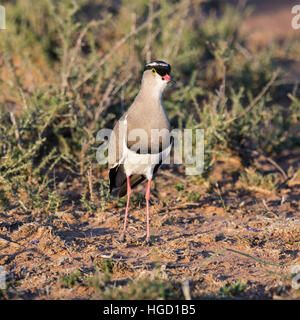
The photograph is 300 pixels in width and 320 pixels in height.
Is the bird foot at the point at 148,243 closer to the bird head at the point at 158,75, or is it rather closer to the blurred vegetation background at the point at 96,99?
the blurred vegetation background at the point at 96,99

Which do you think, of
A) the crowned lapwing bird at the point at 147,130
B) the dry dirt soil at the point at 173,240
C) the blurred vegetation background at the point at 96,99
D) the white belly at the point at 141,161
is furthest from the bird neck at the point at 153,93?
the dry dirt soil at the point at 173,240

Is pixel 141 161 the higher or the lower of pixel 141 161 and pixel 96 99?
the lower

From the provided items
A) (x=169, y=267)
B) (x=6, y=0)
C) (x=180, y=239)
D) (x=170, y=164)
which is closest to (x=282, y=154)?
(x=170, y=164)

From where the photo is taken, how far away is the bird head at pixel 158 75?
3.79 m

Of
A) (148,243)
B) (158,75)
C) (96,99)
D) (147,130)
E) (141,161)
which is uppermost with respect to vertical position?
(96,99)

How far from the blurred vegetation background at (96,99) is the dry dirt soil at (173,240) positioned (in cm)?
21

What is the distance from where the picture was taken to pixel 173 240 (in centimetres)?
374

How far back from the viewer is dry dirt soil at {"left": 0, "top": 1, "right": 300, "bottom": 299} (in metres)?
3.08

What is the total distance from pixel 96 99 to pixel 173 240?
2371mm

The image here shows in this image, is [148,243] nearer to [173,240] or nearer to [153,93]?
[173,240]

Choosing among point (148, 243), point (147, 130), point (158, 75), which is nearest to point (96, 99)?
point (158, 75)

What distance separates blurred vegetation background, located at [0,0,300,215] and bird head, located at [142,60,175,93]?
3.40 feet

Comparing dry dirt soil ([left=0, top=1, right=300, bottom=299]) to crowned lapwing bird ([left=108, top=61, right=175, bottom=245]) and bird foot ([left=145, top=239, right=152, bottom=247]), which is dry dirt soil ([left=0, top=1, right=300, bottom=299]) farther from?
crowned lapwing bird ([left=108, top=61, right=175, bottom=245])
